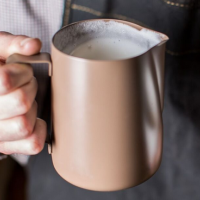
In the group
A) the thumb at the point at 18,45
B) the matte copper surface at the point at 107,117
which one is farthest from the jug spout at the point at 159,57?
the thumb at the point at 18,45

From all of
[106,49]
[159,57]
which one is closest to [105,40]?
[106,49]

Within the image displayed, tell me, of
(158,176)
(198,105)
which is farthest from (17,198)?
(198,105)

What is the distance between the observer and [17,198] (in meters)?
0.72

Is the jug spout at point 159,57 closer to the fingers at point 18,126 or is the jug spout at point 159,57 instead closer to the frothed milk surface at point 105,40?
the frothed milk surface at point 105,40

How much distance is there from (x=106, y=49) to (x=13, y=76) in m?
0.15

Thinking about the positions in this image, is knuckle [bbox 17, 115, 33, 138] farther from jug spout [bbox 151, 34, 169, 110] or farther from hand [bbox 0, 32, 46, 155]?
jug spout [bbox 151, 34, 169, 110]

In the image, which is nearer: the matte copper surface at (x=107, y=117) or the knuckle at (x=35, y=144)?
the matte copper surface at (x=107, y=117)

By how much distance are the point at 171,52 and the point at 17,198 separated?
0.44 metres

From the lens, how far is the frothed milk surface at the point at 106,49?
464 mm

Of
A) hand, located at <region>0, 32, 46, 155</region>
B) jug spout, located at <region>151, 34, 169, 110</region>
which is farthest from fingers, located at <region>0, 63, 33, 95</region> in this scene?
jug spout, located at <region>151, 34, 169, 110</region>

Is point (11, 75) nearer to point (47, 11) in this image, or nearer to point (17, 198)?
point (47, 11)

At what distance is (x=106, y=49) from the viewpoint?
0.48 metres

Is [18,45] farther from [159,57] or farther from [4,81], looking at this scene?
[159,57]

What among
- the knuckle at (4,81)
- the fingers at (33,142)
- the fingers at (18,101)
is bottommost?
the fingers at (33,142)
